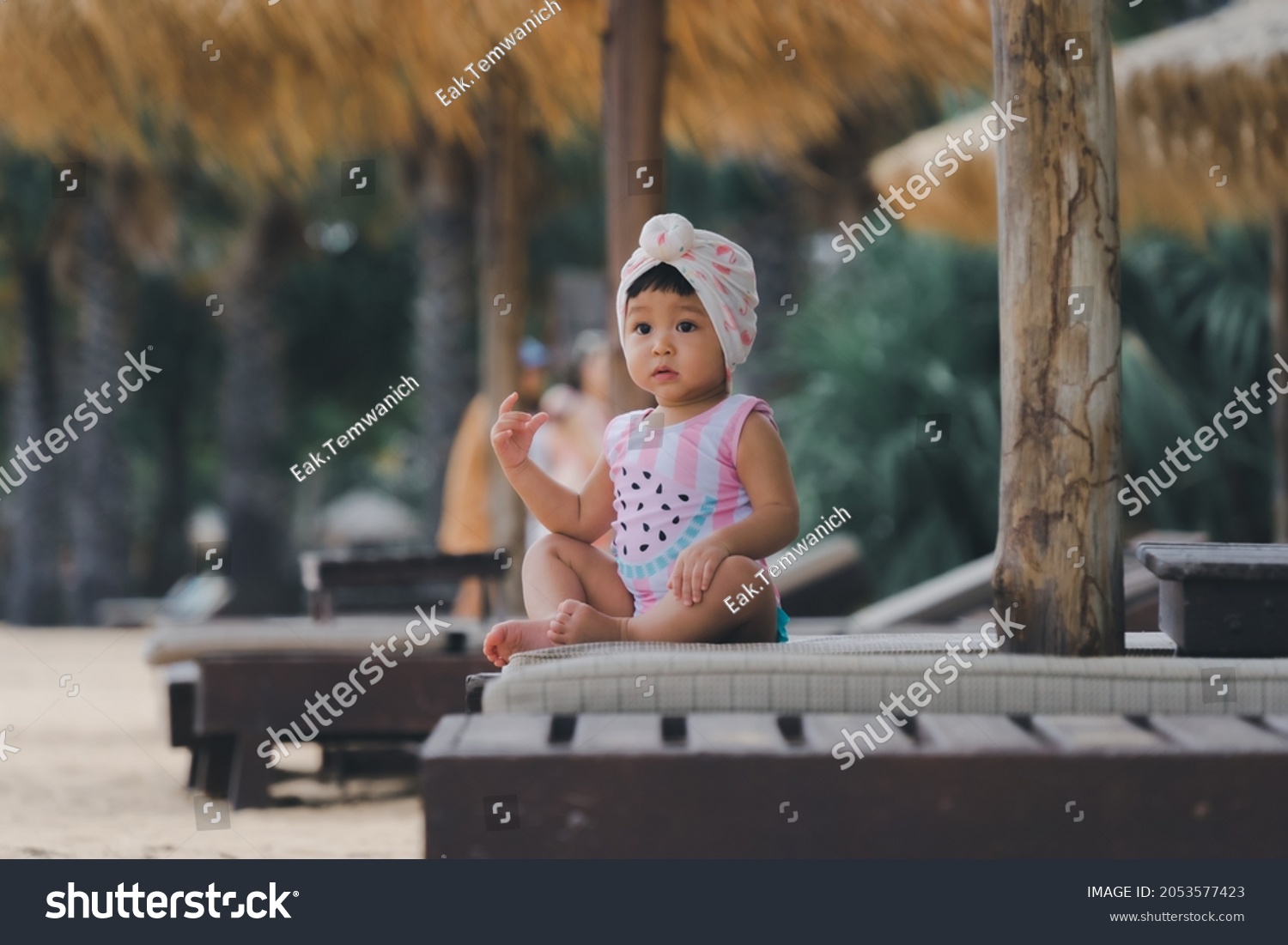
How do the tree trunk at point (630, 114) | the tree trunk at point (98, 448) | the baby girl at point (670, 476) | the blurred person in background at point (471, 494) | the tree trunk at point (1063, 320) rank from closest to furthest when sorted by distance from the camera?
1. the tree trunk at point (1063, 320)
2. the baby girl at point (670, 476)
3. the tree trunk at point (630, 114)
4. the blurred person in background at point (471, 494)
5. the tree trunk at point (98, 448)

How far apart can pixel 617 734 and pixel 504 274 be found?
4.05 metres

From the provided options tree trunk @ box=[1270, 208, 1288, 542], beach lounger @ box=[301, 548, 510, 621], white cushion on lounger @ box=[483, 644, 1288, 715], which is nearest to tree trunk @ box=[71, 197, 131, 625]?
beach lounger @ box=[301, 548, 510, 621]

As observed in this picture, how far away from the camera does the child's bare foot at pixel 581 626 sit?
2.30 metres

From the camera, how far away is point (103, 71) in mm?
5270

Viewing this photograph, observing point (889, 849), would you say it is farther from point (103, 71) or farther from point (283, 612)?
point (283, 612)

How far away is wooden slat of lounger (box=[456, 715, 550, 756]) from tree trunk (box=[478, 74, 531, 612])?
3.61m

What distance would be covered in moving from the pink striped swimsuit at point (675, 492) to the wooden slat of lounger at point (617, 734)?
0.45 m

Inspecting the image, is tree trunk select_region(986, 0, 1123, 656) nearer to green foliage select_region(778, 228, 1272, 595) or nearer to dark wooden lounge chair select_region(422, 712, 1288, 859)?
dark wooden lounge chair select_region(422, 712, 1288, 859)

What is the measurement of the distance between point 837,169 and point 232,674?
28.3 ft

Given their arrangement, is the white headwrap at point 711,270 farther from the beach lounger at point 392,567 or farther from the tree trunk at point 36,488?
the tree trunk at point 36,488

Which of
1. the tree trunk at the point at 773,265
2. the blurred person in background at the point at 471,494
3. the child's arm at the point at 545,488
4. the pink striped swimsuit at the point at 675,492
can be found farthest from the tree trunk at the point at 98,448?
the pink striped swimsuit at the point at 675,492

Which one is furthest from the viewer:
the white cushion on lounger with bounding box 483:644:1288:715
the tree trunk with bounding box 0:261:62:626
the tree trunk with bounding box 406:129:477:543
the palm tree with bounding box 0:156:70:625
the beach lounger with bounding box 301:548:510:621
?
the tree trunk with bounding box 0:261:62:626

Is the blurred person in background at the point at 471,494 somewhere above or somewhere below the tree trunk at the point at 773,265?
below

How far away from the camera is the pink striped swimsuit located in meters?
2.43
